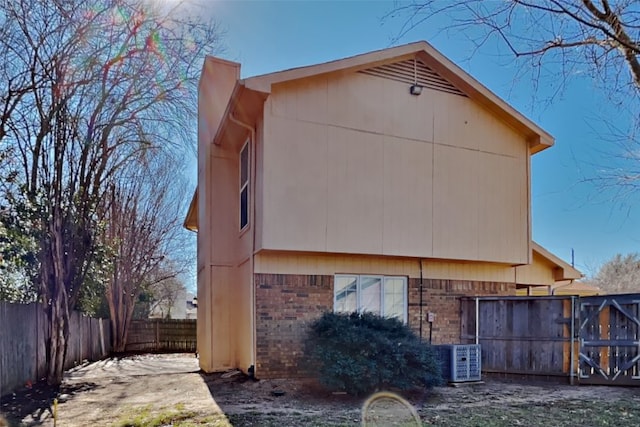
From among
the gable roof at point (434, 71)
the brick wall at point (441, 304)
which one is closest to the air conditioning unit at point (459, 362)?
the brick wall at point (441, 304)

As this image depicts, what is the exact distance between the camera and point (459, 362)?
9.06m

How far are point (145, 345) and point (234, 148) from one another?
12.9 m

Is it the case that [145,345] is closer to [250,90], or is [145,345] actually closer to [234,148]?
[234,148]

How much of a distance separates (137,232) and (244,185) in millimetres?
12432

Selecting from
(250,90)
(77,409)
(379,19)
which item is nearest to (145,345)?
(77,409)

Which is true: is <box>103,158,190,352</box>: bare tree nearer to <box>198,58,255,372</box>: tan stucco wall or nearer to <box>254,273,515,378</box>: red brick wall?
<box>198,58,255,372</box>: tan stucco wall

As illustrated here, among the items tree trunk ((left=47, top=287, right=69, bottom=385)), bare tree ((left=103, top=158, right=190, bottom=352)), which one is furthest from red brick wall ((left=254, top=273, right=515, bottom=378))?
bare tree ((left=103, top=158, right=190, bottom=352))

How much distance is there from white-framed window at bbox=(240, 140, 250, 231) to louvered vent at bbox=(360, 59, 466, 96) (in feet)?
10.4

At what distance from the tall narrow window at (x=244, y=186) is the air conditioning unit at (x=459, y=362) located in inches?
190

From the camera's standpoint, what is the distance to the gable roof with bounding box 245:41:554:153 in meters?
8.86

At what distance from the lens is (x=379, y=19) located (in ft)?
16.9

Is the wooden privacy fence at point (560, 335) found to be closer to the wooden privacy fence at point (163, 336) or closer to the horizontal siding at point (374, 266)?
the horizontal siding at point (374, 266)

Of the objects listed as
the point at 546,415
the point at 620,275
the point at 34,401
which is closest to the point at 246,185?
the point at 34,401

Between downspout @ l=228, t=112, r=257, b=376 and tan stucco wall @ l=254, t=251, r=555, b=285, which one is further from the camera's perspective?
tan stucco wall @ l=254, t=251, r=555, b=285
